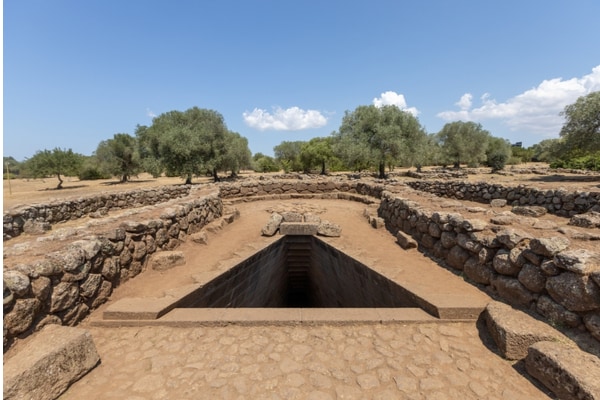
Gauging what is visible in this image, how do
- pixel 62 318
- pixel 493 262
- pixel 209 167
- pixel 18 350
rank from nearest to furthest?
pixel 18 350, pixel 62 318, pixel 493 262, pixel 209 167

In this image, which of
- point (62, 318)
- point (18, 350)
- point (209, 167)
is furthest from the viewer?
point (209, 167)

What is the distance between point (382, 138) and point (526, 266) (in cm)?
2261

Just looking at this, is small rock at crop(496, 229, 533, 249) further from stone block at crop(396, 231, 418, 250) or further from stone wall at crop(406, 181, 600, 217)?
stone wall at crop(406, 181, 600, 217)

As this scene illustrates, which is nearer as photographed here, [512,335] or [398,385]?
[398,385]

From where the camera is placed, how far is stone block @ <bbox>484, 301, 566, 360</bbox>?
10.0 ft

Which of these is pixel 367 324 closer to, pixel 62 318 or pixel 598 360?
pixel 598 360

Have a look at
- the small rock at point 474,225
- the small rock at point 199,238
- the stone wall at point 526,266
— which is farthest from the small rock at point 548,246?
the small rock at point 199,238

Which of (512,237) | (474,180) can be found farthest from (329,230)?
(474,180)

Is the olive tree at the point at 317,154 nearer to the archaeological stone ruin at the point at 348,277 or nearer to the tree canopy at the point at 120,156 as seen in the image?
the tree canopy at the point at 120,156

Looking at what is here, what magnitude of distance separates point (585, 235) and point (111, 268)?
734cm

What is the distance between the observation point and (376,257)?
639 centimetres

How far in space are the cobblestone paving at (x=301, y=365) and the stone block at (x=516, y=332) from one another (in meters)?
0.17

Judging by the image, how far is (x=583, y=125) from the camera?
20094mm

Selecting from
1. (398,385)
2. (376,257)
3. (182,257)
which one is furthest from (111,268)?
(376,257)
